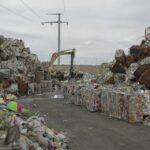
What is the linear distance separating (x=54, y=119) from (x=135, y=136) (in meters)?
7.12

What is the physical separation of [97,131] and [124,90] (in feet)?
23.2

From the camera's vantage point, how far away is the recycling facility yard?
16812mm

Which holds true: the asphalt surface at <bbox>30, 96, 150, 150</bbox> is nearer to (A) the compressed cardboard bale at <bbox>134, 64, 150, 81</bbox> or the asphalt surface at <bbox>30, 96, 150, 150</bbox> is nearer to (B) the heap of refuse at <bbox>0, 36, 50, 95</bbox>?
(A) the compressed cardboard bale at <bbox>134, 64, 150, 81</bbox>

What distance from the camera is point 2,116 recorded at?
1941cm

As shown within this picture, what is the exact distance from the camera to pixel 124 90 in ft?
94.4

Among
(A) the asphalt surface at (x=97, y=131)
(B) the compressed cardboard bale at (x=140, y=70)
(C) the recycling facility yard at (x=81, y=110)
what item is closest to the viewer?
(C) the recycling facility yard at (x=81, y=110)

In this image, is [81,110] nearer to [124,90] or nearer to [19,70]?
[124,90]

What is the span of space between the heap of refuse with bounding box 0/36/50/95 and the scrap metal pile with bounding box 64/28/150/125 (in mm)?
7481

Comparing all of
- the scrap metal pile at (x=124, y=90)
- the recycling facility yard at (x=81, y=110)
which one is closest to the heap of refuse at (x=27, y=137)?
the recycling facility yard at (x=81, y=110)

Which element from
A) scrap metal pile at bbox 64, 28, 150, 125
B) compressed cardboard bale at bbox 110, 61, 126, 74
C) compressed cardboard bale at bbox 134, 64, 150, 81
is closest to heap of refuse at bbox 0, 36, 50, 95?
scrap metal pile at bbox 64, 28, 150, 125

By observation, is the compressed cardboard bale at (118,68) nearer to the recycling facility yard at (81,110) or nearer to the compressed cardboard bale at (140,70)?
the recycling facility yard at (81,110)

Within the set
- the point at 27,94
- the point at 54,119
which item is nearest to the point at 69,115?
the point at 54,119

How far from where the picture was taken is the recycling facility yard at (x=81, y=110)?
662 inches

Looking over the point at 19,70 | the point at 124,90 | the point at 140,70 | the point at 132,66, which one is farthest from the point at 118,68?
the point at 19,70
